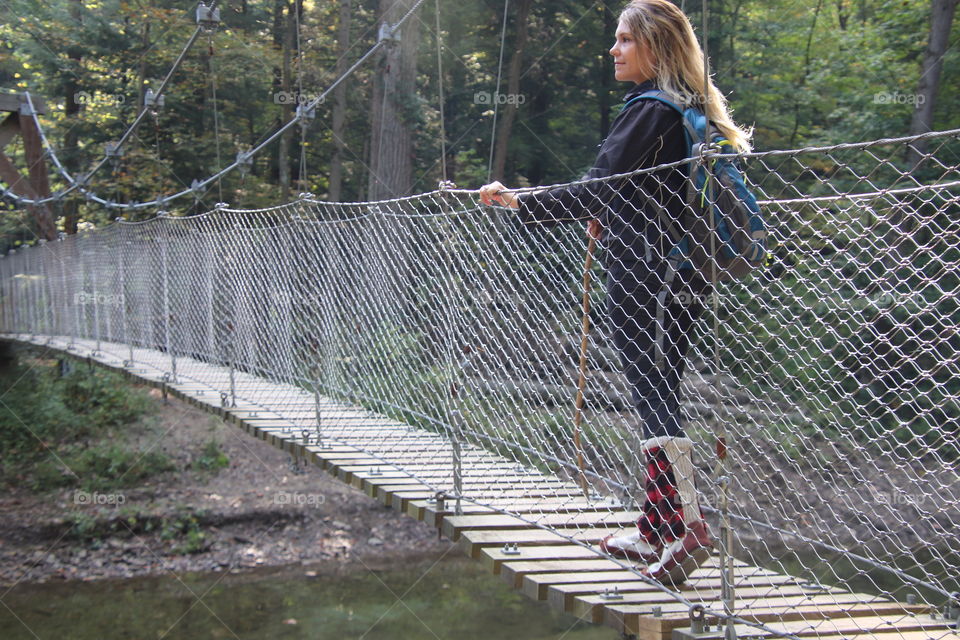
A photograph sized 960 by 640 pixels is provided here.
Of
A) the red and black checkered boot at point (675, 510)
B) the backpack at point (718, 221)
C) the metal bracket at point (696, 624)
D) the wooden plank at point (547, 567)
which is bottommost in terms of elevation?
the wooden plank at point (547, 567)

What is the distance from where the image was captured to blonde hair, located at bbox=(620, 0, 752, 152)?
165cm

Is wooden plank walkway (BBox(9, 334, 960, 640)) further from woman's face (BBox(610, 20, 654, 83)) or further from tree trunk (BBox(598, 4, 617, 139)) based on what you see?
tree trunk (BBox(598, 4, 617, 139))

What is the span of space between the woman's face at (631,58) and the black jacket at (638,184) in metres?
0.02

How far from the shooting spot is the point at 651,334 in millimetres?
1671

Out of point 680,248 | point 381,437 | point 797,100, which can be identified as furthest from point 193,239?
point 797,100

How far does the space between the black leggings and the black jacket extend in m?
0.04

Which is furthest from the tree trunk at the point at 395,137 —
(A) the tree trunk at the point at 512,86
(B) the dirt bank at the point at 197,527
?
(B) the dirt bank at the point at 197,527

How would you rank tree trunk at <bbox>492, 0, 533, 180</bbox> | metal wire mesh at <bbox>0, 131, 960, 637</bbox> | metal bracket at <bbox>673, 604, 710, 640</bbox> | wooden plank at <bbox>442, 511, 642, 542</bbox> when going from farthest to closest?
tree trunk at <bbox>492, 0, 533, 180</bbox>, wooden plank at <bbox>442, 511, 642, 542</bbox>, metal wire mesh at <bbox>0, 131, 960, 637</bbox>, metal bracket at <bbox>673, 604, 710, 640</bbox>

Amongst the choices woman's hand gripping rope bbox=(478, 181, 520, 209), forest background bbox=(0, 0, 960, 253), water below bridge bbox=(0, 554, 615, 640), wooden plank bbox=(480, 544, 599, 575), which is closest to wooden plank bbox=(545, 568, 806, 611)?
wooden plank bbox=(480, 544, 599, 575)

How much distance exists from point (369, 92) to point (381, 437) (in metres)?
8.07

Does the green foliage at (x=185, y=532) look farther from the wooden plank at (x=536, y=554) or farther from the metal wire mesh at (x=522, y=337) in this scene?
the wooden plank at (x=536, y=554)

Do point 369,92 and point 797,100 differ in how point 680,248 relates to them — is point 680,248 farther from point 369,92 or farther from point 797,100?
point 369,92

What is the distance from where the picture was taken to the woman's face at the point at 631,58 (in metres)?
1.68

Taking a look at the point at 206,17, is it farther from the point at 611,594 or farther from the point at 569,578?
the point at 611,594
